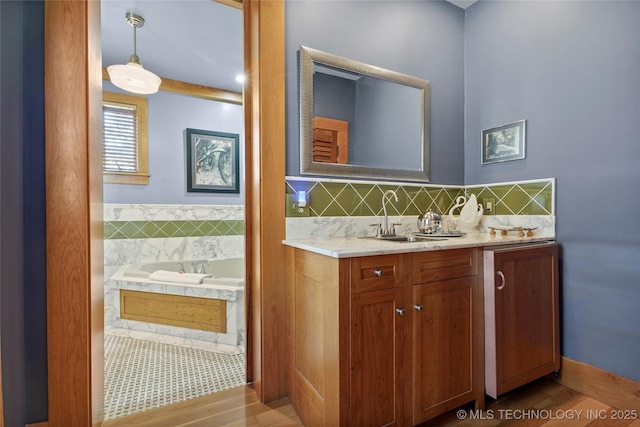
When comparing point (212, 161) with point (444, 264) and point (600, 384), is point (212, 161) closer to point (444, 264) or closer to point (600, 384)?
point (444, 264)

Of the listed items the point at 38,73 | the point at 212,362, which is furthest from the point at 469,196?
the point at 38,73

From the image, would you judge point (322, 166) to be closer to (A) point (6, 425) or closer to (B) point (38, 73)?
(B) point (38, 73)

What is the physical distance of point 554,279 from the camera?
1.85 meters

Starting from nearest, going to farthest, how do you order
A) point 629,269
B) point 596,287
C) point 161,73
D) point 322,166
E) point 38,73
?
point 38,73
point 629,269
point 596,287
point 322,166
point 161,73

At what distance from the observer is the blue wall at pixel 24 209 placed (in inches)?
47.2

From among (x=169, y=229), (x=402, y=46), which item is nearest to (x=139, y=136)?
(x=169, y=229)

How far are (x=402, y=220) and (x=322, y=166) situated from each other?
0.75 meters

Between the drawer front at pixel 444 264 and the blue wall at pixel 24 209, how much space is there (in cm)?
170

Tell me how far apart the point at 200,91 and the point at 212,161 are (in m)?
0.86

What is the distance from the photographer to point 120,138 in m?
3.46

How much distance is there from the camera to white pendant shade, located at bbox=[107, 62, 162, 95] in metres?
2.32

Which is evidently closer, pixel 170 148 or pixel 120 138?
pixel 120 138

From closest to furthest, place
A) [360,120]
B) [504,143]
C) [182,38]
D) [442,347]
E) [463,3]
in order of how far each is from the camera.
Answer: [442,347], [360,120], [504,143], [463,3], [182,38]

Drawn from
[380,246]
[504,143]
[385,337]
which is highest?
[504,143]
